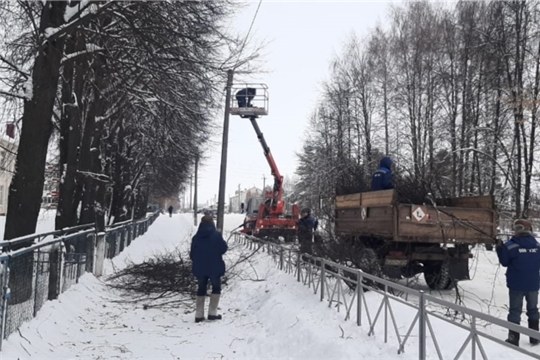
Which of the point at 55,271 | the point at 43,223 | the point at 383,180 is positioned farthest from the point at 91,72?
the point at 43,223

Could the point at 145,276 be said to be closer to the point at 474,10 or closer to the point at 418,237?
the point at 418,237

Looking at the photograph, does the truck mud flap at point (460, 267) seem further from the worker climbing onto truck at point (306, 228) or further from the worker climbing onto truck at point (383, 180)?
the worker climbing onto truck at point (306, 228)

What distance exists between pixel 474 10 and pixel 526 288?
20467mm

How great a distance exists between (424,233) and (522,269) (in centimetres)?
259

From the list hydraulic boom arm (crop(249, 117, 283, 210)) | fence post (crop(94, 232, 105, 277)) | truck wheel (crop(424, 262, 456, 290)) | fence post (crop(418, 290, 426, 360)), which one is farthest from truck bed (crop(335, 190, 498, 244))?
hydraulic boom arm (crop(249, 117, 283, 210))

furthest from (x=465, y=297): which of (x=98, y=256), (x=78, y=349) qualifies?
(x=98, y=256)

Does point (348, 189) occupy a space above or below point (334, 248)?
above

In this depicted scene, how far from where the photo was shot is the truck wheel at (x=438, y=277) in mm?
9938

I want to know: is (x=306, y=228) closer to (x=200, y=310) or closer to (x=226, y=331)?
(x=200, y=310)

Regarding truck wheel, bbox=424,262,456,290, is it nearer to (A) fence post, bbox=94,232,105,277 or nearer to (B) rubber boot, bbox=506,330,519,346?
(B) rubber boot, bbox=506,330,519,346

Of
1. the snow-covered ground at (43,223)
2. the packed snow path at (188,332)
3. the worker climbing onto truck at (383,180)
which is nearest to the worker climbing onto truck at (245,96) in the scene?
the snow-covered ground at (43,223)

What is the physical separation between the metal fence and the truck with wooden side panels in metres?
1.27

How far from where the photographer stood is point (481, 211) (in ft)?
30.2

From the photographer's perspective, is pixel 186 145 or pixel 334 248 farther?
pixel 186 145
